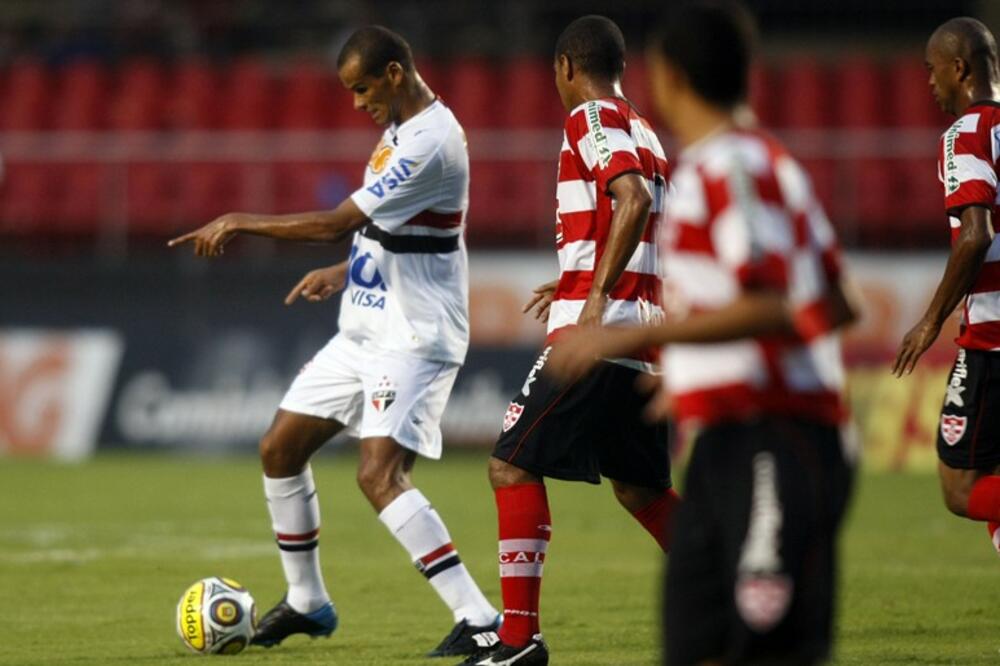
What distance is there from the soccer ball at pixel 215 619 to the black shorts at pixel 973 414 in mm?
3104

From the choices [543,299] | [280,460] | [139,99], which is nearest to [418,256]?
[543,299]

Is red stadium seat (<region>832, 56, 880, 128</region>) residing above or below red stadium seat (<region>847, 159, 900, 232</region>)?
above

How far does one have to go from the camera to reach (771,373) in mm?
4344

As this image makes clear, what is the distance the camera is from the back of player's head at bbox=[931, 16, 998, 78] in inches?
290

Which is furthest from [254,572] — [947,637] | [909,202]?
[909,202]

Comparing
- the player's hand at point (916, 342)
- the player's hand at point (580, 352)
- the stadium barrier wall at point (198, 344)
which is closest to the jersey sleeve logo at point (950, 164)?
the player's hand at point (916, 342)

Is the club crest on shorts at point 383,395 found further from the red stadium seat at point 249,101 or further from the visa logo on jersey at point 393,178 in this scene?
the red stadium seat at point 249,101

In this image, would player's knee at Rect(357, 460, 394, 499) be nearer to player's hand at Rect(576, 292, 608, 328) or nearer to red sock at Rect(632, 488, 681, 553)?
red sock at Rect(632, 488, 681, 553)

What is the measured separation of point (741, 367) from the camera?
4.36 m

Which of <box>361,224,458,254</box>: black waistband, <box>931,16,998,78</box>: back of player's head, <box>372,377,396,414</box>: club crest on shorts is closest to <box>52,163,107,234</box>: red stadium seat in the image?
<box>361,224,458,254</box>: black waistband

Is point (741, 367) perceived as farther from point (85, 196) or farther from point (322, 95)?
point (322, 95)

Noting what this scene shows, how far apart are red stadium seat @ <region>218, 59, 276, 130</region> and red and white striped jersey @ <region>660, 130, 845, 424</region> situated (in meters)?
18.4

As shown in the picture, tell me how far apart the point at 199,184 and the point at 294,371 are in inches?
128

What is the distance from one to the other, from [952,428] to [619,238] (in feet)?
6.64
